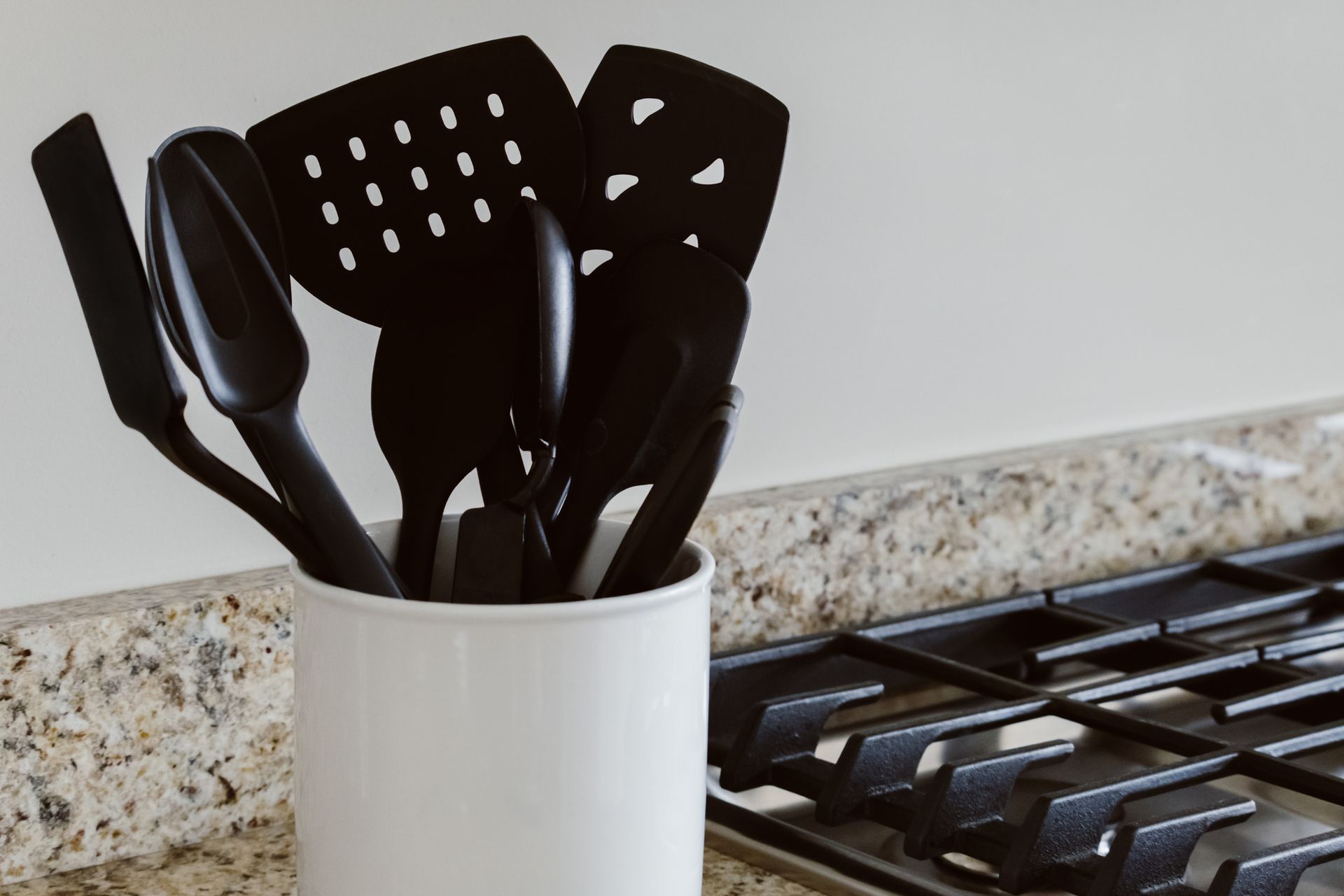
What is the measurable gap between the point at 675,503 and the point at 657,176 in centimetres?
13

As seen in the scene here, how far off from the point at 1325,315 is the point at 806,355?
50 centimetres

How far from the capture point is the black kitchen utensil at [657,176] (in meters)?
0.45

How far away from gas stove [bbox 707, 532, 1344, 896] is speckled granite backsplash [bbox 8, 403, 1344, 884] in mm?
47

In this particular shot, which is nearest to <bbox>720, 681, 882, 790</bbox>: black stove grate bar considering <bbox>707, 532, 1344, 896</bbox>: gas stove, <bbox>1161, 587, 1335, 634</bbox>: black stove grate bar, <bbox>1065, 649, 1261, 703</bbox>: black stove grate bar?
<bbox>707, 532, 1344, 896</bbox>: gas stove

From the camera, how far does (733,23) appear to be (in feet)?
2.40

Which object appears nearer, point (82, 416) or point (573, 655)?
point (573, 655)

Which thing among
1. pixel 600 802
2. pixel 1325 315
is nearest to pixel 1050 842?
pixel 600 802

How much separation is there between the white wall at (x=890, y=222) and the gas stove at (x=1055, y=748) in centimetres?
13

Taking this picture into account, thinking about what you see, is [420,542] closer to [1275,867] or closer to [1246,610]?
[1275,867]

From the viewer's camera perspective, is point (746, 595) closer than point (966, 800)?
No

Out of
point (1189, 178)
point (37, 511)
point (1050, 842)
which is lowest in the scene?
point (1050, 842)

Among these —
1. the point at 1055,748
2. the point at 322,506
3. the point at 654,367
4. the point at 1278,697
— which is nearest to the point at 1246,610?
the point at 1278,697

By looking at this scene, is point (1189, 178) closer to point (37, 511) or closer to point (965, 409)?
point (965, 409)

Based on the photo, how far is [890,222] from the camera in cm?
81
